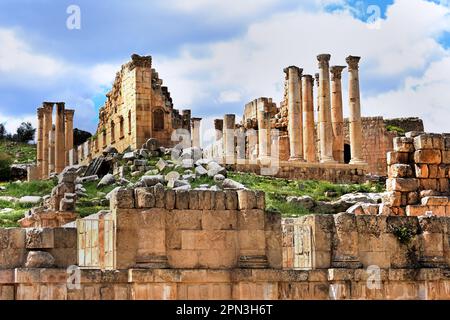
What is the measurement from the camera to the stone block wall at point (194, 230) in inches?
655

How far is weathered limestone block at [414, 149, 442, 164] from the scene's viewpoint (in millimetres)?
24750

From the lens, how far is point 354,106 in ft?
155

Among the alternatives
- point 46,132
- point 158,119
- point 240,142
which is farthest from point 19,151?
point 158,119

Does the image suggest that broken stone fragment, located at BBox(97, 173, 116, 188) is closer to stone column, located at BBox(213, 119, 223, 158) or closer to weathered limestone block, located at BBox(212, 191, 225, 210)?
stone column, located at BBox(213, 119, 223, 158)

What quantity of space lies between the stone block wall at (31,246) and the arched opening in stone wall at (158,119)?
103ft

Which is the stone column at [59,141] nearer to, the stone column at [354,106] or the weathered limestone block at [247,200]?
the stone column at [354,106]

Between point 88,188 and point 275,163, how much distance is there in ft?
28.6

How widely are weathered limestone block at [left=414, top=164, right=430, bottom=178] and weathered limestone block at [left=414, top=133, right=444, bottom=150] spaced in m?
0.45

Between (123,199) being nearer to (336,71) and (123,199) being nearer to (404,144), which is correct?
(404,144)

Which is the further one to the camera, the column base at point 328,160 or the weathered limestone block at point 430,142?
the column base at point 328,160

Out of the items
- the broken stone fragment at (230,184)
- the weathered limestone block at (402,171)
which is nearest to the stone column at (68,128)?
the broken stone fragment at (230,184)

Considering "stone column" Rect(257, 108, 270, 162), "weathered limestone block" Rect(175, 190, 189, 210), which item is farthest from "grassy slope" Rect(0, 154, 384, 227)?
"weathered limestone block" Rect(175, 190, 189, 210)

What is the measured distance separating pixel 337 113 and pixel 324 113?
678 millimetres

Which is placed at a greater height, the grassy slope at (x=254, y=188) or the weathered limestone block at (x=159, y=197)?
the grassy slope at (x=254, y=188)
